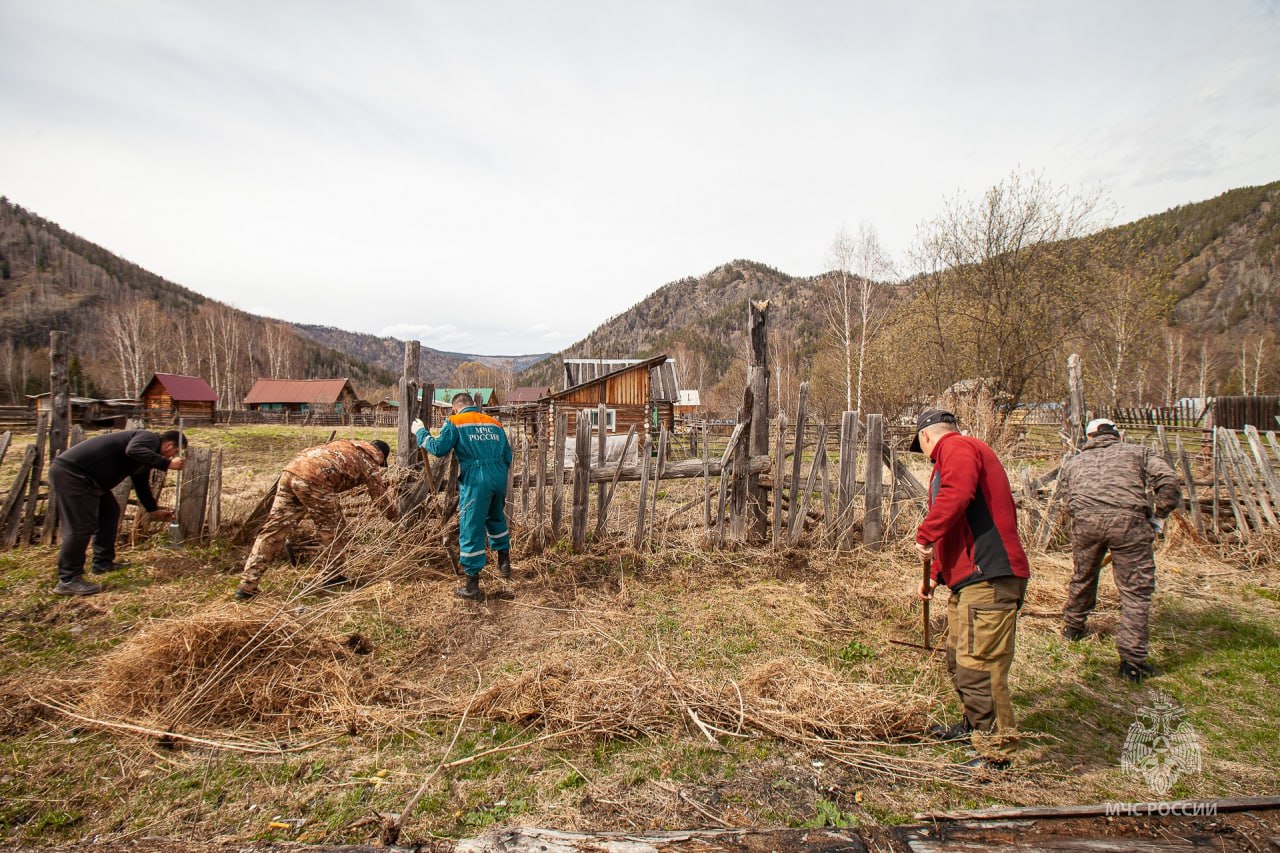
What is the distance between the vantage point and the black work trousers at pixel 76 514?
5012 mm

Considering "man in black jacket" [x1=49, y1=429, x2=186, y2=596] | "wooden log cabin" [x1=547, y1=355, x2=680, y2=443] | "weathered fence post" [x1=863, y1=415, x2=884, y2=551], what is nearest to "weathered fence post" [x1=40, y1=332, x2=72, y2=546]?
"man in black jacket" [x1=49, y1=429, x2=186, y2=596]

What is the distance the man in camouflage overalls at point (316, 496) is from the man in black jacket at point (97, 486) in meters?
1.32

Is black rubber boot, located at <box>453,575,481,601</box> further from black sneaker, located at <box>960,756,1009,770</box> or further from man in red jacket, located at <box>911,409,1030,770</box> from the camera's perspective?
black sneaker, located at <box>960,756,1009,770</box>

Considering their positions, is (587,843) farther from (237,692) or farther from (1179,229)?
(1179,229)

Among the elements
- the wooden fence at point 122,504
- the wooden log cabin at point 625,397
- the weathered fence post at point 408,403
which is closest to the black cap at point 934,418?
the weathered fence post at point 408,403

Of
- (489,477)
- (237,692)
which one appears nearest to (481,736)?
(237,692)

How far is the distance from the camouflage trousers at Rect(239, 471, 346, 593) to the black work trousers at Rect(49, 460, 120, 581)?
1.51 m

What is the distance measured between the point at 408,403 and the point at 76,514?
10.4 ft

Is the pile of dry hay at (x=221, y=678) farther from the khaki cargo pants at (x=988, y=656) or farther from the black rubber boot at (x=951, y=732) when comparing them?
the khaki cargo pants at (x=988, y=656)

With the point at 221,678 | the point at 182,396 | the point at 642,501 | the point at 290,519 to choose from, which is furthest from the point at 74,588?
the point at 182,396

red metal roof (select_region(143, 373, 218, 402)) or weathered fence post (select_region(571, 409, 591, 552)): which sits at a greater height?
red metal roof (select_region(143, 373, 218, 402))

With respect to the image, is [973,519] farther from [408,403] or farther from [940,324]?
[940,324]

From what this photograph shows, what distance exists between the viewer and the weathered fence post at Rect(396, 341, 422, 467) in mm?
6035

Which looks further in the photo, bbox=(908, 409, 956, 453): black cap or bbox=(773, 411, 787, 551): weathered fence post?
bbox=(773, 411, 787, 551): weathered fence post
